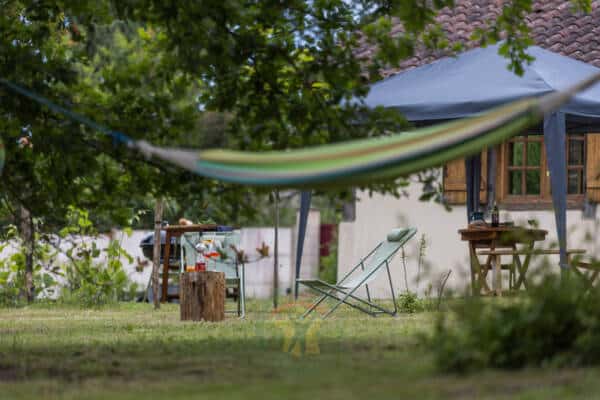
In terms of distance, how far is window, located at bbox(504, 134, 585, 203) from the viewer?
10.6 m

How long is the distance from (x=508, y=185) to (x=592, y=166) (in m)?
0.93

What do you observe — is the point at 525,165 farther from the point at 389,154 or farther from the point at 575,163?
the point at 389,154

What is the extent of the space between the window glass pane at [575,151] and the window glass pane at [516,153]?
1.70 ft

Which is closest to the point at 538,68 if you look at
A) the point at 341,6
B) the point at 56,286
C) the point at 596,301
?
the point at 341,6

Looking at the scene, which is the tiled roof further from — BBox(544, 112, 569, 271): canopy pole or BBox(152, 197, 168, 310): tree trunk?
BBox(544, 112, 569, 271): canopy pole

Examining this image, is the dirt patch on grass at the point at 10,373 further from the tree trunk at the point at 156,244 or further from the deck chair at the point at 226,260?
the tree trunk at the point at 156,244

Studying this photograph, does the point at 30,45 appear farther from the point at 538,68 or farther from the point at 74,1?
the point at 538,68

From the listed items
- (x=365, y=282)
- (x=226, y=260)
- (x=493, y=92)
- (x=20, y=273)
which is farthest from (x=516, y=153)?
(x=20, y=273)

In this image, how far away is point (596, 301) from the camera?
12.2ft

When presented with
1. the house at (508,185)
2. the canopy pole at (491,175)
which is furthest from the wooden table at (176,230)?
the canopy pole at (491,175)

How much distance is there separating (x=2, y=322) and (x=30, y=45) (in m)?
2.87

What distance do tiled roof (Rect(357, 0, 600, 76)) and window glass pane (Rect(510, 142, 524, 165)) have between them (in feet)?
3.64

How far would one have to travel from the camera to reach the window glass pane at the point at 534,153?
1092cm

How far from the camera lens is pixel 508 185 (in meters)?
10.9
